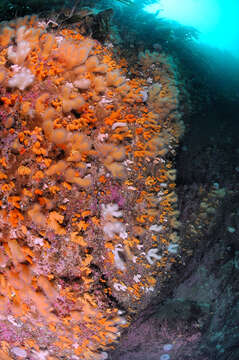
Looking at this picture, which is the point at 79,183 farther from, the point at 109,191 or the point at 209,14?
the point at 209,14

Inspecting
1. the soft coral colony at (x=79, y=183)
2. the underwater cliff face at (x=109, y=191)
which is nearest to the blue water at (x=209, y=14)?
the underwater cliff face at (x=109, y=191)

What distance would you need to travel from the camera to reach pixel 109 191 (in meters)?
1.87

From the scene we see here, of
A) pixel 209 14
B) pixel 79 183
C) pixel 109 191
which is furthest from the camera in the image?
pixel 209 14

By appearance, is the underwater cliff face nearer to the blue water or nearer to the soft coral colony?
the soft coral colony

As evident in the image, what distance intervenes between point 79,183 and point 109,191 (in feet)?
0.85

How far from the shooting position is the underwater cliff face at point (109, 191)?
1691 mm

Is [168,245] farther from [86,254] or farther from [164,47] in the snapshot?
[164,47]

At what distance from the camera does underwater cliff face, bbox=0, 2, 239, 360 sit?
1691 millimetres

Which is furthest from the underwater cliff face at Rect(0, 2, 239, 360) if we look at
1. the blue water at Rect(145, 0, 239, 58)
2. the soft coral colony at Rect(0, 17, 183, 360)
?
the blue water at Rect(145, 0, 239, 58)

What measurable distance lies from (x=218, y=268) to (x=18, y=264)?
1.73 m

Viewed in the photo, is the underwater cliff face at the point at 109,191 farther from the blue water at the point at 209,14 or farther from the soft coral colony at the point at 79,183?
the blue water at the point at 209,14

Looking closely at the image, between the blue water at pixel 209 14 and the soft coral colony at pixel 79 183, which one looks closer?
the soft coral colony at pixel 79 183

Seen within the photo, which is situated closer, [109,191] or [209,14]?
[109,191]

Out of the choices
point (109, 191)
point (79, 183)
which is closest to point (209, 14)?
point (109, 191)
